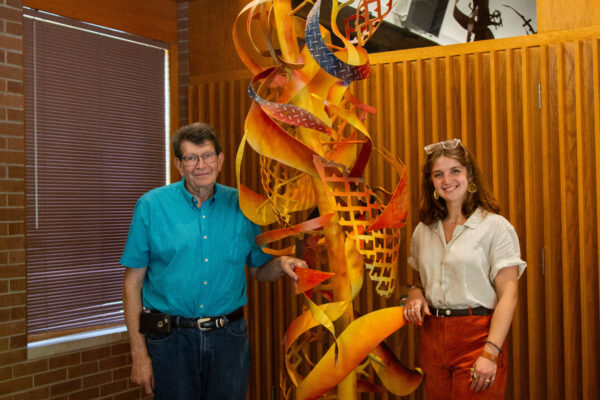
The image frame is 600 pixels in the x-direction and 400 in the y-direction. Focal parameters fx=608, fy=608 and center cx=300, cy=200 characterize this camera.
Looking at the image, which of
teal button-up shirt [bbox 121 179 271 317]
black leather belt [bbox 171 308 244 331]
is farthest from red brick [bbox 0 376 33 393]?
black leather belt [bbox 171 308 244 331]

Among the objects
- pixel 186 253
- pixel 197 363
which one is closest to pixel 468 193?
pixel 186 253

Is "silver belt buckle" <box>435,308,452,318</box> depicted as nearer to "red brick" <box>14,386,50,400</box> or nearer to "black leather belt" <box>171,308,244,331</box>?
"black leather belt" <box>171,308,244,331</box>

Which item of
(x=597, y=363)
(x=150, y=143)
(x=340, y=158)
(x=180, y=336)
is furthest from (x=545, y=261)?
(x=150, y=143)

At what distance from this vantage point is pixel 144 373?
7.97 feet

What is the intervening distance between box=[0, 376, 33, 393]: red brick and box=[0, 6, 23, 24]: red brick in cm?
188

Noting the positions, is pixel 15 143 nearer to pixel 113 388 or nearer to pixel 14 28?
pixel 14 28

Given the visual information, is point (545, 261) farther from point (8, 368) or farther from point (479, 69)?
point (8, 368)

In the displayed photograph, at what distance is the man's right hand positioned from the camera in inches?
95.6

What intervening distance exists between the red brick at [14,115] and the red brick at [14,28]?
0.40 meters

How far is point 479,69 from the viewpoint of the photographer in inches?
125

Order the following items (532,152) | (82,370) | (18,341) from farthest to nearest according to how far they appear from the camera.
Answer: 1. (82,370)
2. (18,341)
3. (532,152)

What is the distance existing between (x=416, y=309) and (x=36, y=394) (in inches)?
86.7

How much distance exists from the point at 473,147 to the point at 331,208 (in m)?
1.35

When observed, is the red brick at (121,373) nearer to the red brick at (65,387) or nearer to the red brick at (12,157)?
the red brick at (65,387)
